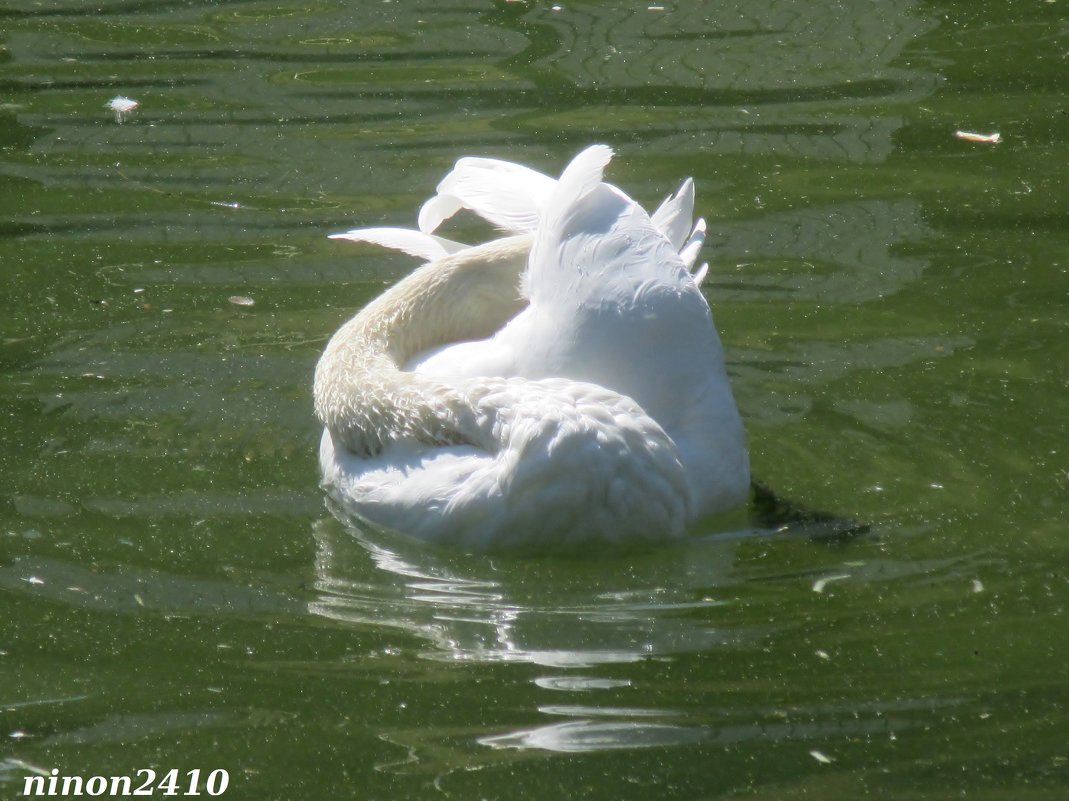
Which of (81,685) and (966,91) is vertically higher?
(966,91)

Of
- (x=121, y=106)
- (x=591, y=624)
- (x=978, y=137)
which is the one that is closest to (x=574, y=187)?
(x=591, y=624)

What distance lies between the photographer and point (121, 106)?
9.38 metres

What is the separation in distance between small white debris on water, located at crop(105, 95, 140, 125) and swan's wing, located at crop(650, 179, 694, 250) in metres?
4.42

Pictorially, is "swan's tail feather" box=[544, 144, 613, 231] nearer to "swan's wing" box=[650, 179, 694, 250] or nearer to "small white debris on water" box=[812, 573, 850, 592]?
"swan's wing" box=[650, 179, 694, 250]

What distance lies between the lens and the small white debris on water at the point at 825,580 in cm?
473

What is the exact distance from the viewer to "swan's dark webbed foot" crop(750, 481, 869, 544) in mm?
5043

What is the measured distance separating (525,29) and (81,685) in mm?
6846

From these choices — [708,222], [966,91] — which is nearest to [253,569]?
[708,222]

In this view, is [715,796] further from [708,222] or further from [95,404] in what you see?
[708,222]

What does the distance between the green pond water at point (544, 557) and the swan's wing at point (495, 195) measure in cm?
83

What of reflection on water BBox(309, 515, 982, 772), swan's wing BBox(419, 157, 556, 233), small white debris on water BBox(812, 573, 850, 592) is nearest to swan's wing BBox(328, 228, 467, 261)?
swan's wing BBox(419, 157, 556, 233)

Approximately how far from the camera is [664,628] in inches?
179

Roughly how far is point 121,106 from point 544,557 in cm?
545

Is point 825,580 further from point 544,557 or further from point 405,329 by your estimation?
point 405,329
